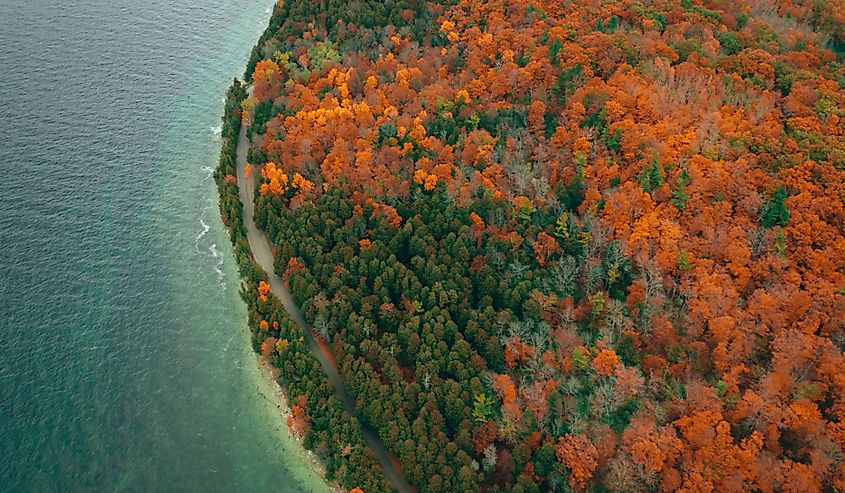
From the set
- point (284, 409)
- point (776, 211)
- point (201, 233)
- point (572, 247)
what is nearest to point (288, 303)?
point (284, 409)

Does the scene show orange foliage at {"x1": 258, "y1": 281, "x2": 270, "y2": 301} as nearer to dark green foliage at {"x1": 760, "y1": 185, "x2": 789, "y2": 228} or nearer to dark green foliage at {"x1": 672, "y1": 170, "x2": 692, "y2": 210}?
dark green foliage at {"x1": 672, "y1": 170, "x2": 692, "y2": 210}

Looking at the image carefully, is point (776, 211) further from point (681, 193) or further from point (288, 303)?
point (288, 303)

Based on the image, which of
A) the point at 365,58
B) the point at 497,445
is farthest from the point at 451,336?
the point at 365,58

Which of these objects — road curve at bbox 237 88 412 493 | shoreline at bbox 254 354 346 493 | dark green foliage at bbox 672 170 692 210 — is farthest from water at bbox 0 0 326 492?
dark green foliage at bbox 672 170 692 210

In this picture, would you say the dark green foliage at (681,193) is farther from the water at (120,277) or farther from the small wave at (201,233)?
the small wave at (201,233)

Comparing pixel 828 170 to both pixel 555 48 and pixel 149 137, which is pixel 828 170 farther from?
pixel 149 137
